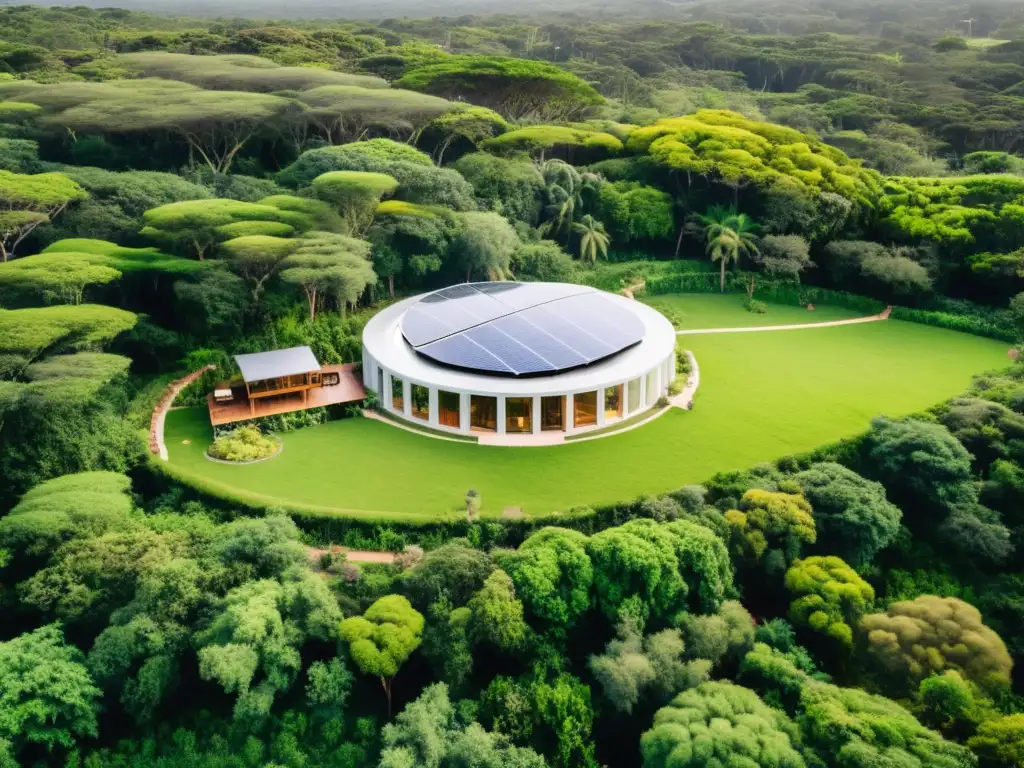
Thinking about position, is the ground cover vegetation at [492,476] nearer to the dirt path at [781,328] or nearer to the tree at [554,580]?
the tree at [554,580]

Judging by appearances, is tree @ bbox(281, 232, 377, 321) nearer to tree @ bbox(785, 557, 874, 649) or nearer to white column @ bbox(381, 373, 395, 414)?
white column @ bbox(381, 373, 395, 414)

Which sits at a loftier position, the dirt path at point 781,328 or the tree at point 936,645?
the dirt path at point 781,328

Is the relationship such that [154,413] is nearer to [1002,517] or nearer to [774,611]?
[774,611]

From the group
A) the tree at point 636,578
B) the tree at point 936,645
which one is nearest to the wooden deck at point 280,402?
the tree at point 636,578

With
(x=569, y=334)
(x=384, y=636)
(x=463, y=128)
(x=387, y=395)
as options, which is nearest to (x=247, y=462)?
(x=387, y=395)

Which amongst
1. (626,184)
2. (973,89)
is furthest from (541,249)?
(973,89)

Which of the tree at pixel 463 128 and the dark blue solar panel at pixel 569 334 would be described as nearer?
the dark blue solar panel at pixel 569 334

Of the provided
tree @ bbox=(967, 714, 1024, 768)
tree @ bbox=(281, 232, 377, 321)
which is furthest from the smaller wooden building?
tree @ bbox=(967, 714, 1024, 768)

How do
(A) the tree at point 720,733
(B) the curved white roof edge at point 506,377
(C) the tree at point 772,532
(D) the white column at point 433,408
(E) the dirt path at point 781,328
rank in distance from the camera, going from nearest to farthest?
(A) the tree at point 720,733 < (C) the tree at point 772,532 < (B) the curved white roof edge at point 506,377 < (D) the white column at point 433,408 < (E) the dirt path at point 781,328
